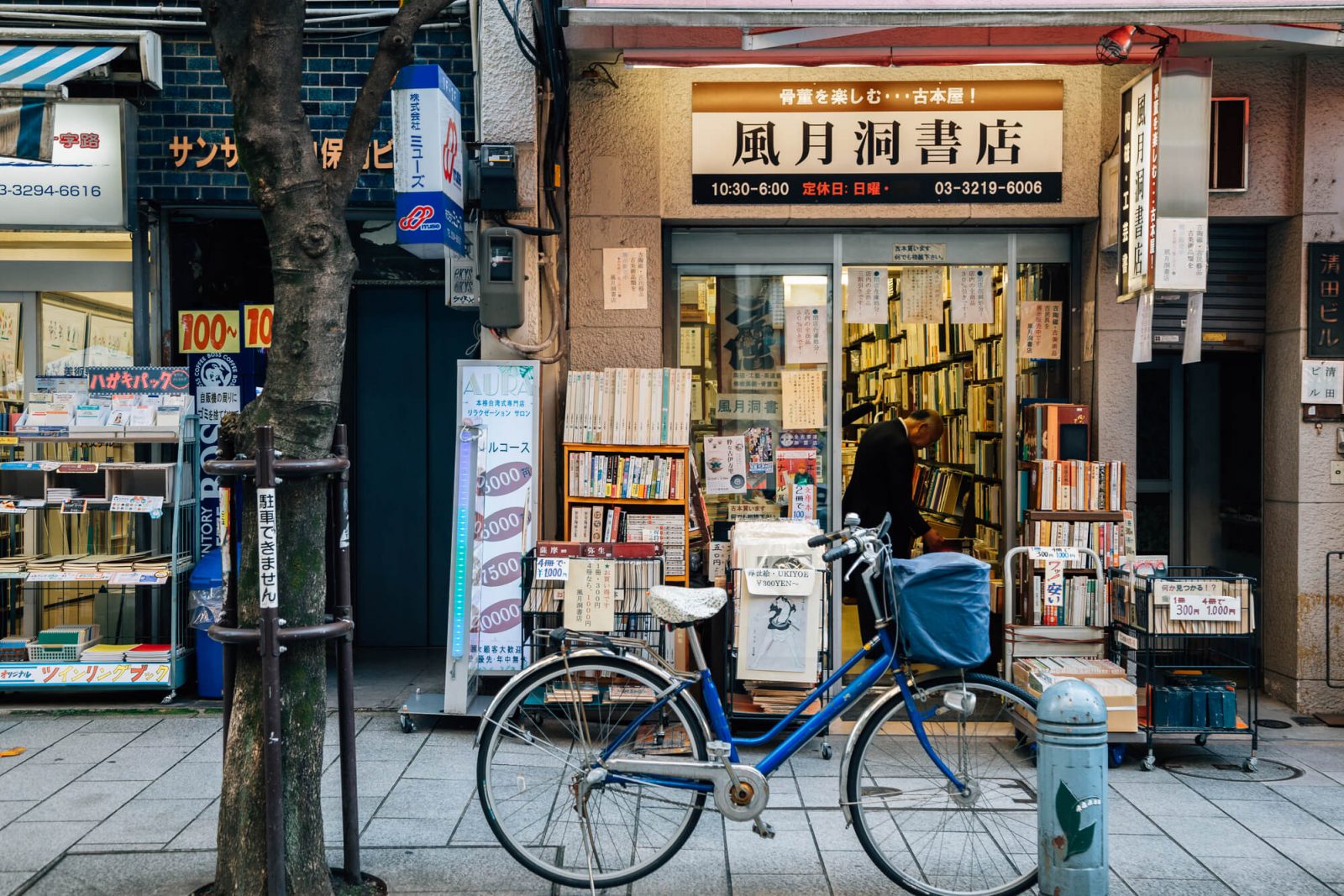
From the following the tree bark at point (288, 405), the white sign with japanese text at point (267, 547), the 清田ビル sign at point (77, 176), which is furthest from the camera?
the 清田ビル sign at point (77, 176)

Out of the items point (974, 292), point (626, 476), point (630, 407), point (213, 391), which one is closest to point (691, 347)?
point (630, 407)

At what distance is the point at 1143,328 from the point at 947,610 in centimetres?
342

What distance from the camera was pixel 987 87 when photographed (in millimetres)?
7719

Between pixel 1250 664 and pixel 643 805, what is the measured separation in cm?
389

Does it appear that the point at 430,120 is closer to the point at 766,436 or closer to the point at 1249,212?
the point at 766,436

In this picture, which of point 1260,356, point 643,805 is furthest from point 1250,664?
point 643,805

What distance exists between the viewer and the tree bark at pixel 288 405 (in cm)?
423

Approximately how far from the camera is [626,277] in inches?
307

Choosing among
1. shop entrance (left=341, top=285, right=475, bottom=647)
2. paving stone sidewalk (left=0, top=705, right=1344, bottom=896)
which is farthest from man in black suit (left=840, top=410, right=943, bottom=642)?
shop entrance (left=341, top=285, right=475, bottom=647)

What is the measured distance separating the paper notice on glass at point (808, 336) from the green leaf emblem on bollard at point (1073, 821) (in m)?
4.43

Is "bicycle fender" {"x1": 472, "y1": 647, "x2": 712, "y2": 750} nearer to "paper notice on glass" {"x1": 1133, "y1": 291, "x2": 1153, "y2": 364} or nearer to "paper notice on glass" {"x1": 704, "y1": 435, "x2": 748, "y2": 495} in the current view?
"paper notice on glass" {"x1": 704, "y1": 435, "x2": 748, "y2": 495}

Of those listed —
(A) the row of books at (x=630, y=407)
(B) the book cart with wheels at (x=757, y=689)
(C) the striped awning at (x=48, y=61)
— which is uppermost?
(C) the striped awning at (x=48, y=61)

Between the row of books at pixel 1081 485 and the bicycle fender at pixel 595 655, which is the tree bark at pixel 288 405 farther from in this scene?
the row of books at pixel 1081 485

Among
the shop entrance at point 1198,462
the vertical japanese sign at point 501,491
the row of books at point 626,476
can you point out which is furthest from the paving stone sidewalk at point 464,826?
the shop entrance at point 1198,462
